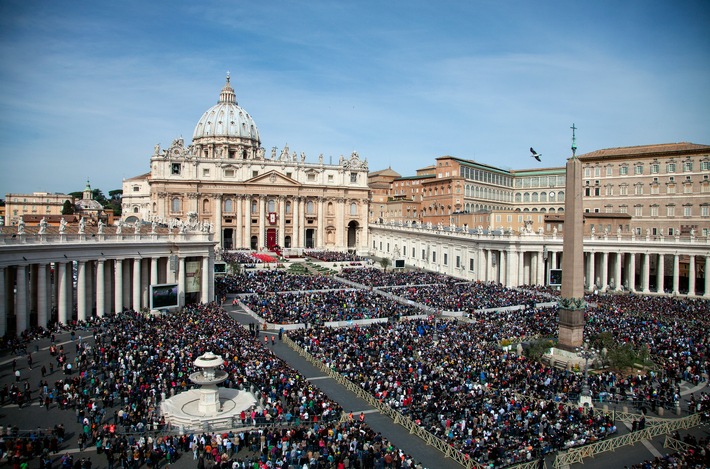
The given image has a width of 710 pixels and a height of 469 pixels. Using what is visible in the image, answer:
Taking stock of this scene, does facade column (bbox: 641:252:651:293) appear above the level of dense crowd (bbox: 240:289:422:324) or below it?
above

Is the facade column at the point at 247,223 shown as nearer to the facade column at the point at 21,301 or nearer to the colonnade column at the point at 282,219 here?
the colonnade column at the point at 282,219

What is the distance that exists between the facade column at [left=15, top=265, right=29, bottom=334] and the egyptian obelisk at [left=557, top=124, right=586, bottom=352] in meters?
29.5

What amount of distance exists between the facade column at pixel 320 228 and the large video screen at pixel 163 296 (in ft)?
180

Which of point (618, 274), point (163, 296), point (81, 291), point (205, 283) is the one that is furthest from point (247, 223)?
point (618, 274)

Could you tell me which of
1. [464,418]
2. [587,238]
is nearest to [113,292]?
[464,418]

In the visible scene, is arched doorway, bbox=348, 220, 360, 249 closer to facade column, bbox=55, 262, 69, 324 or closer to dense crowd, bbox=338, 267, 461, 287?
dense crowd, bbox=338, 267, 461, 287

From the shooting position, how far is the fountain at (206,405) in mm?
18906

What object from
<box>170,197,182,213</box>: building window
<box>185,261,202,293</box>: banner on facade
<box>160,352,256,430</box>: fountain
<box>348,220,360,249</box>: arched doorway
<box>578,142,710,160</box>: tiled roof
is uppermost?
<box>578,142,710,160</box>: tiled roof

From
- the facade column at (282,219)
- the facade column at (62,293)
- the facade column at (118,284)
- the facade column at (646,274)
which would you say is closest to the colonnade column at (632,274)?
the facade column at (646,274)

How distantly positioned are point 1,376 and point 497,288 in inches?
1432

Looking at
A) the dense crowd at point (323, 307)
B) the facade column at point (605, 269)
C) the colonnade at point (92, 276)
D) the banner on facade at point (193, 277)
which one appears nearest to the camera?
the colonnade at point (92, 276)

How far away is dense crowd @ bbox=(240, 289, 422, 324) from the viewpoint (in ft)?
115

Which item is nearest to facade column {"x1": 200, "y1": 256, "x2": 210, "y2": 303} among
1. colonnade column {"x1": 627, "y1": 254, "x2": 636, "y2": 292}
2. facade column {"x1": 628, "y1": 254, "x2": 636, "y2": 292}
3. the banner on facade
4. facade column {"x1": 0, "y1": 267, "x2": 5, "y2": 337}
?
the banner on facade

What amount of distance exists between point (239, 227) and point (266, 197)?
6512 millimetres
